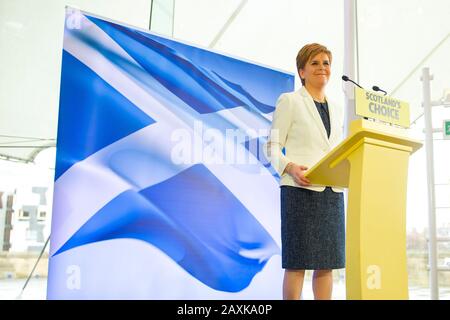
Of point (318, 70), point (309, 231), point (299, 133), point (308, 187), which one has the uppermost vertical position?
point (318, 70)

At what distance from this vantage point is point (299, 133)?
1.77m

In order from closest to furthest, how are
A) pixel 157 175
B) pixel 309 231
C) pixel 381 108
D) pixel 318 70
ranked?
1. pixel 381 108
2. pixel 309 231
3. pixel 318 70
4. pixel 157 175

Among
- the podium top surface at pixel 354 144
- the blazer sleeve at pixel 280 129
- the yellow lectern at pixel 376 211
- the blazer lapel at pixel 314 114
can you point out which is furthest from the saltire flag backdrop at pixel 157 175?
the yellow lectern at pixel 376 211

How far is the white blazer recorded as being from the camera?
5.71 feet

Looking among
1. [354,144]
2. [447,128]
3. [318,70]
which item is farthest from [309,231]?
[447,128]

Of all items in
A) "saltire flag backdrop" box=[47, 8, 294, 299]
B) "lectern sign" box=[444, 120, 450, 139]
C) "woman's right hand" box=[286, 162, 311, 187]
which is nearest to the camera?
"woman's right hand" box=[286, 162, 311, 187]

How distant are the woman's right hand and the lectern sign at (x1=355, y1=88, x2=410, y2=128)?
1.14ft

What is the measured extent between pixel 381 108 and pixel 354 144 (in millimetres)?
167

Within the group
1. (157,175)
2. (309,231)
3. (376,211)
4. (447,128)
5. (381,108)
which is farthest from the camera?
(447,128)

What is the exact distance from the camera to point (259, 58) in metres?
3.47

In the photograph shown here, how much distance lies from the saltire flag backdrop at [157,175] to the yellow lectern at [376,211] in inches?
47.3

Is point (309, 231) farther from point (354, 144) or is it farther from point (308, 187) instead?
point (354, 144)

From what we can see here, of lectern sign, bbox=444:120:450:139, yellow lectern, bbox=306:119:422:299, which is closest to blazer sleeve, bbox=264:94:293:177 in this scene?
yellow lectern, bbox=306:119:422:299

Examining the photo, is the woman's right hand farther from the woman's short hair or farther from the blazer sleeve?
the woman's short hair
